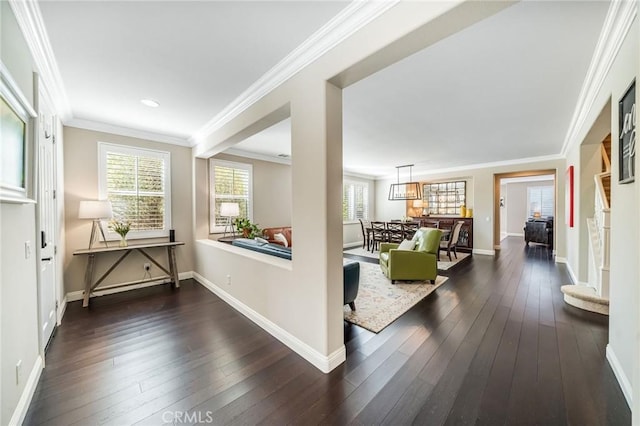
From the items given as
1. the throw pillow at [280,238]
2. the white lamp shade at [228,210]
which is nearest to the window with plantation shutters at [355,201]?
the throw pillow at [280,238]

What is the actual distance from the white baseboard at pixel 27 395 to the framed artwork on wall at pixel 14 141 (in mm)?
1212

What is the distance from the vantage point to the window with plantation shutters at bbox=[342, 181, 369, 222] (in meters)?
8.27

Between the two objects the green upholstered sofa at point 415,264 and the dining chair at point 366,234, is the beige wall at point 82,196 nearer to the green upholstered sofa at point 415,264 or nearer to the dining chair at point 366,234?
the green upholstered sofa at point 415,264

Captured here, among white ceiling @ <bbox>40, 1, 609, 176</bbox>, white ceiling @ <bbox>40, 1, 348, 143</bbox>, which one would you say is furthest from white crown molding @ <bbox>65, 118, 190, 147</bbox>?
white ceiling @ <bbox>40, 1, 348, 143</bbox>

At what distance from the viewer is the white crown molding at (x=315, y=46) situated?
60.8 inches

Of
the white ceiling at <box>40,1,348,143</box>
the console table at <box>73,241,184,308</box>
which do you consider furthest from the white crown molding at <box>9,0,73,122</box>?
the console table at <box>73,241,184,308</box>

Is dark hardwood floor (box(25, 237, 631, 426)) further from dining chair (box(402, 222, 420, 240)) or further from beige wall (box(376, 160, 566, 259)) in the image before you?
beige wall (box(376, 160, 566, 259))

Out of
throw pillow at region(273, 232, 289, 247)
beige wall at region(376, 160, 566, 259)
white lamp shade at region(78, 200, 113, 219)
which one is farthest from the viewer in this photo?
beige wall at region(376, 160, 566, 259)

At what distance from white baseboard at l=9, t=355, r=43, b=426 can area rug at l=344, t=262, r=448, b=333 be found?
2.47 m

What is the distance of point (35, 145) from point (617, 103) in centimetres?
431

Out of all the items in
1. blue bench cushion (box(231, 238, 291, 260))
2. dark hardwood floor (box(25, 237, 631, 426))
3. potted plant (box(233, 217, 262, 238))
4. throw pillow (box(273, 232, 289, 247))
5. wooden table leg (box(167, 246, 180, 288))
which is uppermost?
potted plant (box(233, 217, 262, 238))

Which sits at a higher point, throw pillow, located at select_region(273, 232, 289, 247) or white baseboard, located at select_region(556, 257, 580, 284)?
throw pillow, located at select_region(273, 232, 289, 247)

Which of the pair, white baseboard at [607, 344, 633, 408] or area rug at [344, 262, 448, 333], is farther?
area rug at [344, 262, 448, 333]

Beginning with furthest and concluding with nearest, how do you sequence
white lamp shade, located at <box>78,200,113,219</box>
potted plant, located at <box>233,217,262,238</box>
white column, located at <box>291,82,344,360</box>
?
potted plant, located at <box>233,217,262,238</box>
white lamp shade, located at <box>78,200,113,219</box>
white column, located at <box>291,82,344,360</box>
